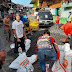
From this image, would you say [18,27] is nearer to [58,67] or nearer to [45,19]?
[58,67]

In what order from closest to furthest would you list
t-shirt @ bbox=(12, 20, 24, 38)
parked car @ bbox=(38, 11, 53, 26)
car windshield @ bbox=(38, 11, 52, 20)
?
t-shirt @ bbox=(12, 20, 24, 38), parked car @ bbox=(38, 11, 53, 26), car windshield @ bbox=(38, 11, 52, 20)

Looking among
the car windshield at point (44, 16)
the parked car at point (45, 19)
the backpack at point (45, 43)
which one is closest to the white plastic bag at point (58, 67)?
the backpack at point (45, 43)

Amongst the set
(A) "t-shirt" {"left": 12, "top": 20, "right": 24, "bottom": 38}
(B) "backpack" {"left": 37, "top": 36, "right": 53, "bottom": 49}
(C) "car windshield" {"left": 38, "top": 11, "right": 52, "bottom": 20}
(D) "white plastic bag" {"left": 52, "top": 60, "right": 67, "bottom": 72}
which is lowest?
(D) "white plastic bag" {"left": 52, "top": 60, "right": 67, "bottom": 72}

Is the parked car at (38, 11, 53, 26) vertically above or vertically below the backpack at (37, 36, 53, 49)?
above

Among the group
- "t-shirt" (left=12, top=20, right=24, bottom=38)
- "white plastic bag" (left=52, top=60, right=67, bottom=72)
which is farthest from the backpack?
"t-shirt" (left=12, top=20, right=24, bottom=38)

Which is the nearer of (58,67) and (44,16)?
(58,67)

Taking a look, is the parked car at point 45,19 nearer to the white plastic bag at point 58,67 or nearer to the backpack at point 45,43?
the backpack at point 45,43

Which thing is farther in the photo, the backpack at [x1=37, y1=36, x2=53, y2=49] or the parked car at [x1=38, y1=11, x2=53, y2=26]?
the parked car at [x1=38, y1=11, x2=53, y2=26]

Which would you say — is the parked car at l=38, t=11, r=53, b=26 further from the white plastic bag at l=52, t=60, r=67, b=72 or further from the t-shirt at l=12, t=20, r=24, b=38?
the white plastic bag at l=52, t=60, r=67, b=72

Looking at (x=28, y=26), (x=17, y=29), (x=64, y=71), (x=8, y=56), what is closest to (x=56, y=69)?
(x=64, y=71)

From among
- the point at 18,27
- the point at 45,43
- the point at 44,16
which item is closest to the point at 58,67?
the point at 45,43

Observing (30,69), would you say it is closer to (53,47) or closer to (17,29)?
(53,47)

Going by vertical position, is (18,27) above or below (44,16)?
below

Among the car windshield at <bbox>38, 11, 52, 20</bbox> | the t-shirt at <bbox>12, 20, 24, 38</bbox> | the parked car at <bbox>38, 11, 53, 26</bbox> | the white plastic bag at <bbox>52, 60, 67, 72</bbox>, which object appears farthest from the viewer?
the car windshield at <bbox>38, 11, 52, 20</bbox>
